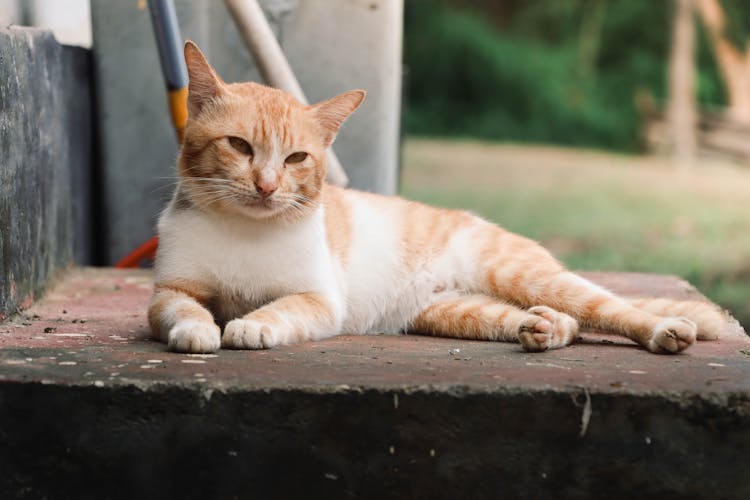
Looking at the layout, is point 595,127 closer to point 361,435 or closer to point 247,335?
point 247,335

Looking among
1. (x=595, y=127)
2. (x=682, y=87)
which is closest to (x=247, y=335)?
(x=682, y=87)

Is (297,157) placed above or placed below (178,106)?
below

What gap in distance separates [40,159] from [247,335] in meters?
1.07

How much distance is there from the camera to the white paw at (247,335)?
2.14 m

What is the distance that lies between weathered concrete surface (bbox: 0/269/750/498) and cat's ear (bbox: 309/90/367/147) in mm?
770

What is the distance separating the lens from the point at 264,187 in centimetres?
219

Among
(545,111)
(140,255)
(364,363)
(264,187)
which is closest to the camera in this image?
(364,363)

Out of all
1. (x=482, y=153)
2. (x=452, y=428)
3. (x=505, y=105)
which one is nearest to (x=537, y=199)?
(x=482, y=153)

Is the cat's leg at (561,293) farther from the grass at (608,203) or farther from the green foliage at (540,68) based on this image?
the green foliage at (540,68)

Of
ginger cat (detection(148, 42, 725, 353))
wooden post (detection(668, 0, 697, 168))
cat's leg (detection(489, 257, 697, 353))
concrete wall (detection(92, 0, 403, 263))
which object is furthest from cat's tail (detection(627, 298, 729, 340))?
wooden post (detection(668, 0, 697, 168))

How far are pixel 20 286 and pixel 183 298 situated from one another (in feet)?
1.81

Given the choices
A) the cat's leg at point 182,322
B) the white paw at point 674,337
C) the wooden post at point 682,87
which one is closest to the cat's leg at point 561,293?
the white paw at point 674,337

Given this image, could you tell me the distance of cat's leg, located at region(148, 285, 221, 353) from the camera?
2.07 m

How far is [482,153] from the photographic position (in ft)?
35.6
